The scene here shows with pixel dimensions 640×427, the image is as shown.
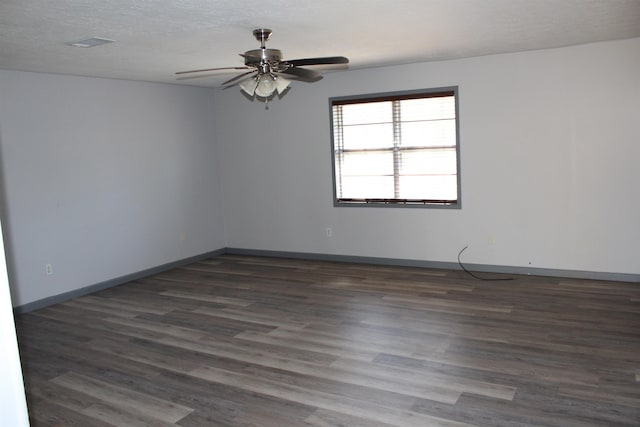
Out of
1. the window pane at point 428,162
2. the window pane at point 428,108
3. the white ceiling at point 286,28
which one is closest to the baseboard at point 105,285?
the white ceiling at point 286,28

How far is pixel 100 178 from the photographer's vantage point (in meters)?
6.10

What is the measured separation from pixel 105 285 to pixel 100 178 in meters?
1.26

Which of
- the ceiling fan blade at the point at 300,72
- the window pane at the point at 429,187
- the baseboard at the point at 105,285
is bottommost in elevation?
the baseboard at the point at 105,285

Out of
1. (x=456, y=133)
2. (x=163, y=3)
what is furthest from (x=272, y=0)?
(x=456, y=133)

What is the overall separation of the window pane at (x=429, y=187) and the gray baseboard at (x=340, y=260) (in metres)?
0.80

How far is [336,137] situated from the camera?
6.83 m

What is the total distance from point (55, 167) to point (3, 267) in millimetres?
5452

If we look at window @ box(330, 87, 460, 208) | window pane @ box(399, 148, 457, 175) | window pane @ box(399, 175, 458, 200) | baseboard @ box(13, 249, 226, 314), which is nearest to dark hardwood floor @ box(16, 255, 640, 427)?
baseboard @ box(13, 249, 226, 314)

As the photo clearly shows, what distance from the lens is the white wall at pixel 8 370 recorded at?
775 mm

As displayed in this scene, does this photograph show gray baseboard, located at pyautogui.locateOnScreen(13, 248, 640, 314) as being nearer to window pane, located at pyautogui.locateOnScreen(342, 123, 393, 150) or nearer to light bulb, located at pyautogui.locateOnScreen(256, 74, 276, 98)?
window pane, located at pyautogui.locateOnScreen(342, 123, 393, 150)

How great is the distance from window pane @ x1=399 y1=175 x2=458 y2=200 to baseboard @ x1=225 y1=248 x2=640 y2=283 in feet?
2.63

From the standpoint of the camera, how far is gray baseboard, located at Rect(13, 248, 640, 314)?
547cm

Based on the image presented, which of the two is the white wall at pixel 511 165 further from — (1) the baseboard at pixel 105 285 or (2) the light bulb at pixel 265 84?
(2) the light bulb at pixel 265 84

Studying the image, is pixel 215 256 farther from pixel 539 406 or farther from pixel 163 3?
pixel 539 406
